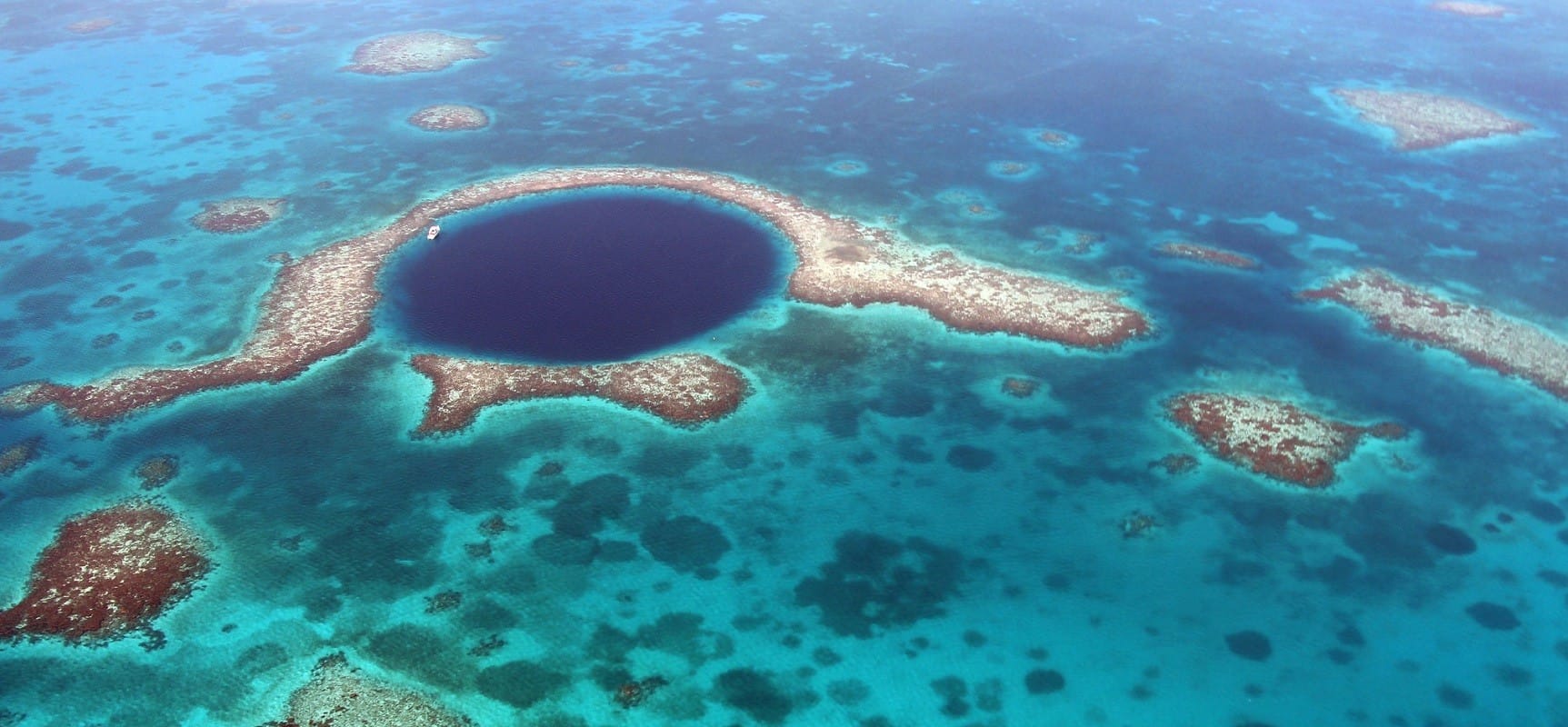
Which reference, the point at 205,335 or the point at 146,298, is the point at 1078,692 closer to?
the point at 205,335

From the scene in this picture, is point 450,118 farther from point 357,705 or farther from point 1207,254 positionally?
point 1207,254

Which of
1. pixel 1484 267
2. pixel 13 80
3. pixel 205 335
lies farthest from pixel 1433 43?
pixel 13 80

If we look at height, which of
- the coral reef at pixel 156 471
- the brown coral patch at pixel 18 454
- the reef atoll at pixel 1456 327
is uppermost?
the reef atoll at pixel 1456 327

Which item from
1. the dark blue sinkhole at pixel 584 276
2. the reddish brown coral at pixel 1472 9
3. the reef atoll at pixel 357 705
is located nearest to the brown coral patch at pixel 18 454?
the dark blue sinkhole at pixel 584 276

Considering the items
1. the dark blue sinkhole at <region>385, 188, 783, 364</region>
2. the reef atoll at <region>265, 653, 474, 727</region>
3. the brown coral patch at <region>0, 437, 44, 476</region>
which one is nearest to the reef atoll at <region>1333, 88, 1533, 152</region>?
the dark blue sinkhole at <region>385, 188, 783, 364</region>

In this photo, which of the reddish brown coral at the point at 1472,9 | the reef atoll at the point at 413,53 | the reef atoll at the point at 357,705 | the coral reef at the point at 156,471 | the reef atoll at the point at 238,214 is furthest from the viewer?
the reddish brown coral at the point at 1472,9

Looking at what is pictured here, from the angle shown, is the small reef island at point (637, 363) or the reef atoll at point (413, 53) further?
the reef atoll at point (413, 53)

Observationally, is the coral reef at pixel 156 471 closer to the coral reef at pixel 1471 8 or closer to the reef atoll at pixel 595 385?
the reef atoll at pixel 595 385
